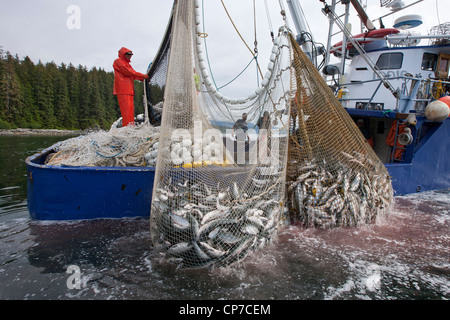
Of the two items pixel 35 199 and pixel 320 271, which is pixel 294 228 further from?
pixel 35 199

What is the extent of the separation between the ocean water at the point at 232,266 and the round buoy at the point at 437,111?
3265 mm

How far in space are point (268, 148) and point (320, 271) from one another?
2.19m

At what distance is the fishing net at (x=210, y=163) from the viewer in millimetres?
3271

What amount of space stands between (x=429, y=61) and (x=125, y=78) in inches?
402

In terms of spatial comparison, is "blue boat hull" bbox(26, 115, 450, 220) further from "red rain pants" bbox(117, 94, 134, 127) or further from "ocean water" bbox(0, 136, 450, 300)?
"red rain pants" bbox(117, 94, 134, 127)

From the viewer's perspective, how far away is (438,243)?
4488mm

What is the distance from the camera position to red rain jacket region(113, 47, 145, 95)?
621cm

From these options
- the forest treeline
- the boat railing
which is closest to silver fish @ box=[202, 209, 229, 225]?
the boat railing

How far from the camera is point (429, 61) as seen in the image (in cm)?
916

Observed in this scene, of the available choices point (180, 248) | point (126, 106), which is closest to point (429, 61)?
point (126, 106)

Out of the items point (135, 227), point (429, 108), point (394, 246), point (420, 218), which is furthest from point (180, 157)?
point (429, 108)

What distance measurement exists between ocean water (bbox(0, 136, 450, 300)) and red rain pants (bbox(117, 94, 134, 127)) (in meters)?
3.00

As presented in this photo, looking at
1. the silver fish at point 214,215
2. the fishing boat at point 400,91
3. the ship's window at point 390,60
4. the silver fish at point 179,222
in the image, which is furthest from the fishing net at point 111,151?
the ship's window at point 390,60

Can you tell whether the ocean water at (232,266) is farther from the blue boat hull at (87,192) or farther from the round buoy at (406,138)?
the round buoy at (406,138)
